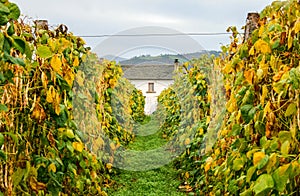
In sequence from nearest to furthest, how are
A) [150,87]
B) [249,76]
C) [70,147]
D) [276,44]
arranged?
[276,44]
[249,76]
[70,147]
[150,87]

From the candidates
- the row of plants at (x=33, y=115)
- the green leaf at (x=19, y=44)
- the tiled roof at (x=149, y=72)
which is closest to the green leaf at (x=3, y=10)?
the row of plants at (x=33, y=115)

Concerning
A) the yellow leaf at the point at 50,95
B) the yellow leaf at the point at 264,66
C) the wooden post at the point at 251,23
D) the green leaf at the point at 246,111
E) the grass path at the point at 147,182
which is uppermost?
the wooden post at the point at 251,23

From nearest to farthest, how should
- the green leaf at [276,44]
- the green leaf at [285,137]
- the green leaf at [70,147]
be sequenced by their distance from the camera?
the green leaf at [285,137] < the green leaf at [276,44] < the green leaf at [70,147]

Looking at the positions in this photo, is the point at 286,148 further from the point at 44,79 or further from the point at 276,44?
the point at 44,79

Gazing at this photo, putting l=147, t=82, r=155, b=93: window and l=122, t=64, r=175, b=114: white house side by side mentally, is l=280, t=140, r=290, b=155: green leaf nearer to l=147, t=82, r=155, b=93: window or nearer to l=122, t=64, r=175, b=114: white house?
l=122, t=64, r=175, b=114: white house

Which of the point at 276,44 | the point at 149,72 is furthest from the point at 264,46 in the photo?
the point at 149,72

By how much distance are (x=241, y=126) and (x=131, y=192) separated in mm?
2930

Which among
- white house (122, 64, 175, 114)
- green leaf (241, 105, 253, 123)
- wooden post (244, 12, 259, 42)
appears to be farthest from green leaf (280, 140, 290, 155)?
white house (122, 64, 175, 114)

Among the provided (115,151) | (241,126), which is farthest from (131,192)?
(241,126)

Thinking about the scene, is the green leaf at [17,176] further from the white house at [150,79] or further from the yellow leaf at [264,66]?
the white house at [150,79]

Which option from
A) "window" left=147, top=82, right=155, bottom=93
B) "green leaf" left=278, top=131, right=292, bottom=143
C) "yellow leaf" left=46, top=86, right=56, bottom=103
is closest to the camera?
"green leaf" left=278, top=131, right=292, bottom=143

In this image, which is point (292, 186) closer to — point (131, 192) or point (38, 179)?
point (38, 179)

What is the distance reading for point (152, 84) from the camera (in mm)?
37969

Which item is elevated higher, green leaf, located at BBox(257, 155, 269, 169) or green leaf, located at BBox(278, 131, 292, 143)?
green leaf, located at BBox(278, 131, 292, 143)
